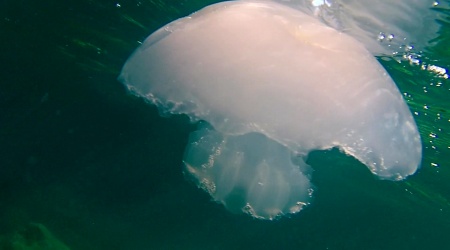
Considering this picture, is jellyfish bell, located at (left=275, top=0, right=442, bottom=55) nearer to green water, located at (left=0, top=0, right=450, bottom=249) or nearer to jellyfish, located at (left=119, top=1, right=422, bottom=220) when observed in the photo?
green water, located at (left=0, top=0, right=450, bottom=249)

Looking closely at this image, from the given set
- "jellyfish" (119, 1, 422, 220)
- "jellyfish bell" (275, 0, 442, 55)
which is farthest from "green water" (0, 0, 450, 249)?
"jellyfish" (119, 1, 422, 220)

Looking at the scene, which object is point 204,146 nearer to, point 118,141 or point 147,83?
point 147,83

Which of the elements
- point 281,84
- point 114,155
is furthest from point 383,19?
point 114,155

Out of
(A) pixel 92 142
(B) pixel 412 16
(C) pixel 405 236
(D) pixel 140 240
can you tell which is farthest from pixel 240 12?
(C) pixel 405 236

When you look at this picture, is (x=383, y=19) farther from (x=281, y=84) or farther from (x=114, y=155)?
(x=114, y=155)

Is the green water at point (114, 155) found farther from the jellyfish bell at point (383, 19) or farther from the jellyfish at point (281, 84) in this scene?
the jellyfish at point (281, 84)
